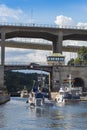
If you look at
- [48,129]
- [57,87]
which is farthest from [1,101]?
[48,129]

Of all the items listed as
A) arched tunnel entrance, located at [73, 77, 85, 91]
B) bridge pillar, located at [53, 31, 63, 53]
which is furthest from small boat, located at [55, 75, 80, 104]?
bridge pillar, located at [53, 31, 63, 53]

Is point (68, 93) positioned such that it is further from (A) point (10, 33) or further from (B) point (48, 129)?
(B) point (48, 129)

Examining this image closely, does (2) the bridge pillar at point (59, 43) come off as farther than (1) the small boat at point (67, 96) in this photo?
Yes

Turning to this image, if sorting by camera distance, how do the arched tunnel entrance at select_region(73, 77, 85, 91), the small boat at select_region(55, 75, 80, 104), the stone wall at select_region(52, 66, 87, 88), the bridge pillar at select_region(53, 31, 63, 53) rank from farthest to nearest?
the bridge pillar at select_region(53, 31, 63, 53), the arched tunnel entrance at select_region(73, 77, 85, 91), the stone wall at select_region(52, 66, 87, 88), the small boat at select_region(55, 75, 80, 104)

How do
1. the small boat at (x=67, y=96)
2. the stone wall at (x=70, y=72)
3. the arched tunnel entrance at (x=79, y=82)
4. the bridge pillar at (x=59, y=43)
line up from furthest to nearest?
the bridge pillar at (x=59, y=43) → the arched tunnel entrance at (x=79, y=82) → the stone wall at (x=70, y=72) → the small boat at (x=67, y=96)

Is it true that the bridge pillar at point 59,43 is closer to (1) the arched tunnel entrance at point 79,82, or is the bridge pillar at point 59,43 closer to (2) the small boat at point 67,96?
(1) the arched tunnel entrance at point 79,82

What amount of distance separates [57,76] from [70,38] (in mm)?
24311

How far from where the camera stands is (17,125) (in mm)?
65500

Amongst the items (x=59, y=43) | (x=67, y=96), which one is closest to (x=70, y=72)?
(x=59, y=43)

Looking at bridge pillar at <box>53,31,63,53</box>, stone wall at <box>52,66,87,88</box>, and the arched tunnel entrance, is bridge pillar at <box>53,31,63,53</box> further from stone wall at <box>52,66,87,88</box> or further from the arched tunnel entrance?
the arched tunnel entrance

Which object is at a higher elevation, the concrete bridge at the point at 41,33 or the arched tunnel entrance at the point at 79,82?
the concrete bridge at the point at 41,33

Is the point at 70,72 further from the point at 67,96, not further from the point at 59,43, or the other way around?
the point at 67,96

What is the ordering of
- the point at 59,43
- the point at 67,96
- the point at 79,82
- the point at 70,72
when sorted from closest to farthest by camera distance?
the point at 67,96 → the point at 70,72 → the point at 59,43 → the point at 79,82

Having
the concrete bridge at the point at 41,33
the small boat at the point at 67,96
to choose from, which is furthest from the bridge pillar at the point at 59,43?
the small boat at the point at 67,96
